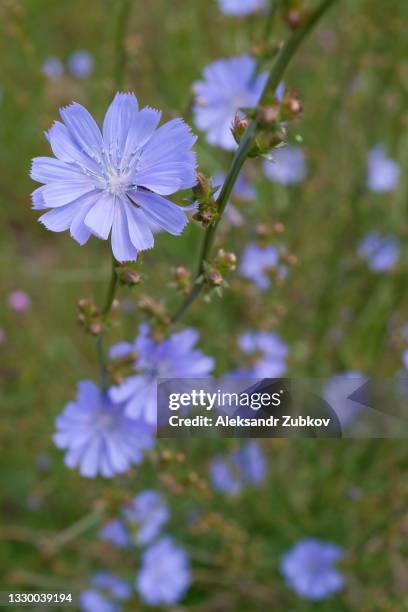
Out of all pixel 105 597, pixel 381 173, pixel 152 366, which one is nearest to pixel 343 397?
pixel 152 366

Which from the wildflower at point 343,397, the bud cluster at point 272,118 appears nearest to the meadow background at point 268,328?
the wildflower at point 343,397

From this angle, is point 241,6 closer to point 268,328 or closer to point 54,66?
point 268,328

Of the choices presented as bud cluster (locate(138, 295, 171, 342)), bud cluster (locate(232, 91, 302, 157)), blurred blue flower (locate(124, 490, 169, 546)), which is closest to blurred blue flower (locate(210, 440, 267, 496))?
blurred blue flower (locate(124, 490, 169, 546))

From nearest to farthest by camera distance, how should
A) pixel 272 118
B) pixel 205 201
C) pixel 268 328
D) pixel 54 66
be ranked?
pixel 272 118
pixel 205 201
pixel 268 328
pixel 54 66

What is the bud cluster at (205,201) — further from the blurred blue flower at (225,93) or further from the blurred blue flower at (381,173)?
the blurred blue flower at (381,173)

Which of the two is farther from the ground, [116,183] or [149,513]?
[116,183]

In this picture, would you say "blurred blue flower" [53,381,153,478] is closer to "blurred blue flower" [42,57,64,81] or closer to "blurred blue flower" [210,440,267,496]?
"blurred blue flower" [210,440,267,496]
